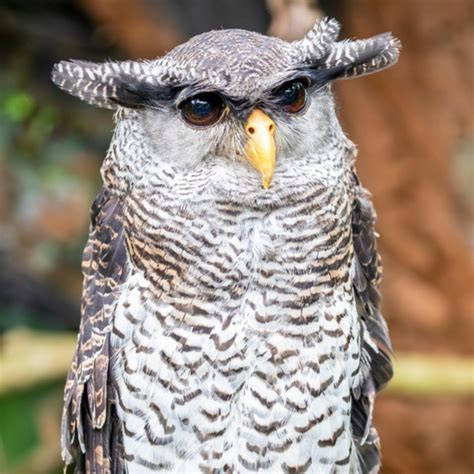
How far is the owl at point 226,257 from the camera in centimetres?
201

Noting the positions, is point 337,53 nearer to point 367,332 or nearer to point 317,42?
point 317,42

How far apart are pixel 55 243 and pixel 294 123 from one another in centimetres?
270

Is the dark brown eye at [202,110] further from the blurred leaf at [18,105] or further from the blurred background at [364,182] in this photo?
the blurred leaf at [18,105]

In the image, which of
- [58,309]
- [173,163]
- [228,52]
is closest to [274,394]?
[173,163]

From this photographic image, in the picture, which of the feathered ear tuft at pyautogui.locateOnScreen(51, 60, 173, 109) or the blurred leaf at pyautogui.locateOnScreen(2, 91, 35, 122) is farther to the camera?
the blurred leaf at pyautogui.locateOnScreen(2, 91, 35, 122)

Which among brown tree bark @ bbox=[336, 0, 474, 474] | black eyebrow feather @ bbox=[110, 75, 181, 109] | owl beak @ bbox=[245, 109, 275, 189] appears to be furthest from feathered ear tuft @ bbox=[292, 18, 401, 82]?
brown tree bark @ bbox=[336, 0, 474, 474]

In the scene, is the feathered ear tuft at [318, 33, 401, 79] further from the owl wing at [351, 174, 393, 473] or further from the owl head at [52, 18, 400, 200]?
the owl wing at [351, 174, 393, 473]

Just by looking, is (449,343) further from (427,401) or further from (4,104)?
(4,104)

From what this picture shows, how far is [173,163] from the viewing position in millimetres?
2068

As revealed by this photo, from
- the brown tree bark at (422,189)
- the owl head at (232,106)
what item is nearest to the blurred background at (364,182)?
the brown tree bark at (422,189)

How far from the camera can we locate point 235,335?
211 centimetres

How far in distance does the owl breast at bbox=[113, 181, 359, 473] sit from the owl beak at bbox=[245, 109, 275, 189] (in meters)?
0.15

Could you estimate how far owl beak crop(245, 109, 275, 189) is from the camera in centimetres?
193

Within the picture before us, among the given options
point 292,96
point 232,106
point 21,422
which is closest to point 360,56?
point 292,96
